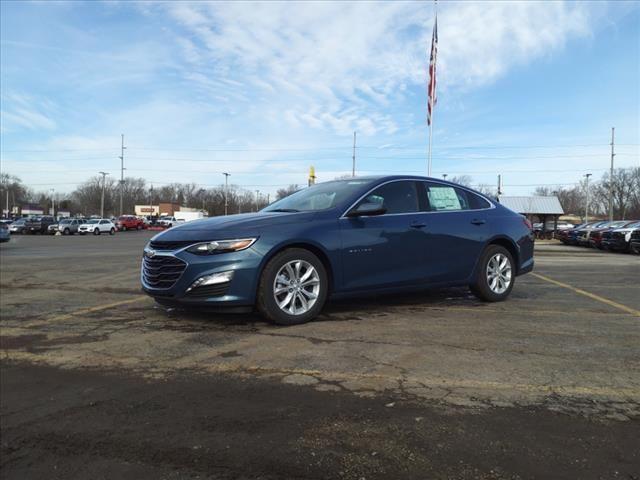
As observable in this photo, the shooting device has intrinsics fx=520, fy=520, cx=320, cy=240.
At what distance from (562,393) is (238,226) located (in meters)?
3.13

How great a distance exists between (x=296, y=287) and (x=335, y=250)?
1.85ft

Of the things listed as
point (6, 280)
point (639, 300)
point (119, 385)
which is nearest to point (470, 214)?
point (639, 300)

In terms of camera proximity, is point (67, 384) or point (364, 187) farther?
point (364, 187)

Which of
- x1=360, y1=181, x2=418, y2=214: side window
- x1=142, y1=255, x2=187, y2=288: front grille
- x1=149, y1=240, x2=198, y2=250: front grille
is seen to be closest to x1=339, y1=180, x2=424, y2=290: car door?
x1=360, y1=181, x2=418, y2=214: side window

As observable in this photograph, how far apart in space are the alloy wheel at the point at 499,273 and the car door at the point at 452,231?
0.33m

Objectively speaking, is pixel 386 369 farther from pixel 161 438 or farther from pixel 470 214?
pixel 470 214

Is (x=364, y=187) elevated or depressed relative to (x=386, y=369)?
elevated

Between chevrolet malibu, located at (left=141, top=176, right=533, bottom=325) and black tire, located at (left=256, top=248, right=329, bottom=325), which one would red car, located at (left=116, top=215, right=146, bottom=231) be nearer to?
chevrolet malibu, located at (left=141, top=176, right=533, bottom=325)

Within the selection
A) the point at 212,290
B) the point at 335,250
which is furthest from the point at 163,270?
the point at 335,250

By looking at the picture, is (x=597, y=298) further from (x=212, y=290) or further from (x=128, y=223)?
(x=128, y=223)

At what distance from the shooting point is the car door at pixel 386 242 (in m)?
5.48

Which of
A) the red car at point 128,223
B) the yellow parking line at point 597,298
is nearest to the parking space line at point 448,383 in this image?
the yellow parking line at point 597,298

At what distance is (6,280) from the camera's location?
9.57 metres

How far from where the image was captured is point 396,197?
19.8ft
